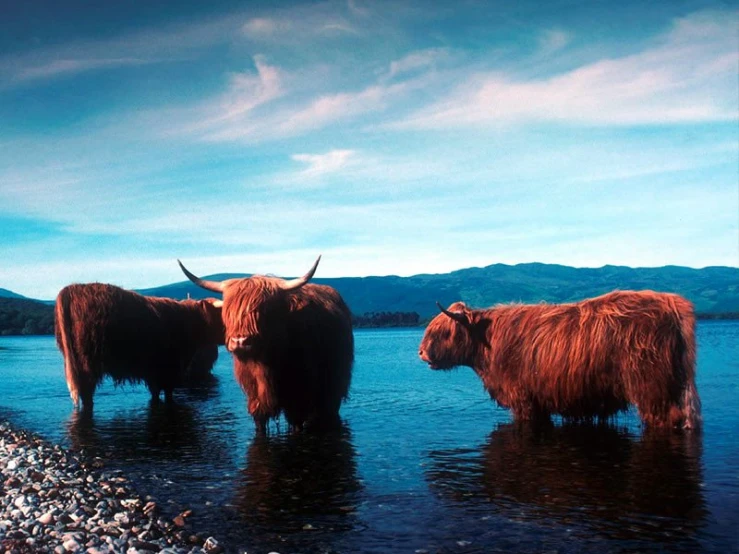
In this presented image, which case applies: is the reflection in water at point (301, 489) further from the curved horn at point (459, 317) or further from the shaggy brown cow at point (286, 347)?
the curved horn at point (459, 317)

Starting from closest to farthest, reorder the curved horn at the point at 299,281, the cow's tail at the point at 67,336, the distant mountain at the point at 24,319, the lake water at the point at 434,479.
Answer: the lake water at the point at 434,479 < the curved horn at the point at 299,281 < the cow's tail at the point at 67,336 < the distant mountain at the point at 24,319

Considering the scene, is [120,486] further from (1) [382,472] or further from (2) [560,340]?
(2) [560,340]

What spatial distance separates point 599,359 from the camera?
8352 millimetres

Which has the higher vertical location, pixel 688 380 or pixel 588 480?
pixel 688 380

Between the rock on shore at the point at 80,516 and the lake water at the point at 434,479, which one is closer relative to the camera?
the rock on shore at the point at 80,516

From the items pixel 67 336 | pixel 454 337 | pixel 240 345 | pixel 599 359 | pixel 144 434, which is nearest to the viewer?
pixel 240 345

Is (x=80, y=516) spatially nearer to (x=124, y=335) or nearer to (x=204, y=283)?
(x=204, y=283)

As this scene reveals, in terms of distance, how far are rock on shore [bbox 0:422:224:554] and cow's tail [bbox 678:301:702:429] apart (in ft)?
18.4

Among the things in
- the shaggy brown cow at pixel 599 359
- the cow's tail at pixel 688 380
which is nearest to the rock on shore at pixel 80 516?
the shaggy brown cow at pixel 599 359

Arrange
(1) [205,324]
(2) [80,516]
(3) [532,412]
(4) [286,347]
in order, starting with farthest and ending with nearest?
(1) [205,324] → (3) [532,412] → (4) [286,347] → (2) [80,516]

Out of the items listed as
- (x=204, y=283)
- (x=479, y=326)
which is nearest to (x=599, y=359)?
(x=479, y=326)

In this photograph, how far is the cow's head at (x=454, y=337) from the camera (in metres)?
10.6

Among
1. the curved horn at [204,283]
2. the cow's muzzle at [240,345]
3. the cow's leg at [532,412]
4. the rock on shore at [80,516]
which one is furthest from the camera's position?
the cow's leg at [532,412]

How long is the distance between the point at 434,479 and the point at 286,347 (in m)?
2.73
